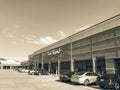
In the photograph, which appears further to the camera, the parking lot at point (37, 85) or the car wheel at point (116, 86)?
the parking lot at point (37, 85)

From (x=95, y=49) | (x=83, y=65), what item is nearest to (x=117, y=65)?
(x=95, y=49)

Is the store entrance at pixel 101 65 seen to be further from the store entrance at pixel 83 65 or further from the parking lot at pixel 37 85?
the parking lot at pixel 37 85

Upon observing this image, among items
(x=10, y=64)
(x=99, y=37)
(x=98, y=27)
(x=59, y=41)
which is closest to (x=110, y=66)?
(x=99, y=37)

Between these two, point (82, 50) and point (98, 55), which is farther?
point (82, 50)

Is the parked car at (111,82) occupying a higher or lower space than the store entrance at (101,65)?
lower

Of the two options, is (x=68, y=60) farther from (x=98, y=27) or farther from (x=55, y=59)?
(x=98, y=27)

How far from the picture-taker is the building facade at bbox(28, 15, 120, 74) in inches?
973

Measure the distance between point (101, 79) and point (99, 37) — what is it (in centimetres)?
1359

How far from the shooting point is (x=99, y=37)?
27.9m

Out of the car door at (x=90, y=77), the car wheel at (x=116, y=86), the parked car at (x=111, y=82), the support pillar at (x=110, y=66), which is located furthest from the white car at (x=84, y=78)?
the support pillar at (x=110, y=66)

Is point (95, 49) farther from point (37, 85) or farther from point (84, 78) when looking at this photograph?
point (37, 85)

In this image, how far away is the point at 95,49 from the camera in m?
28.7

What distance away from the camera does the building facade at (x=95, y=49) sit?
24719mm

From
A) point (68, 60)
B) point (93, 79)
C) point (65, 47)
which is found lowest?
Result: point (93, 79)
